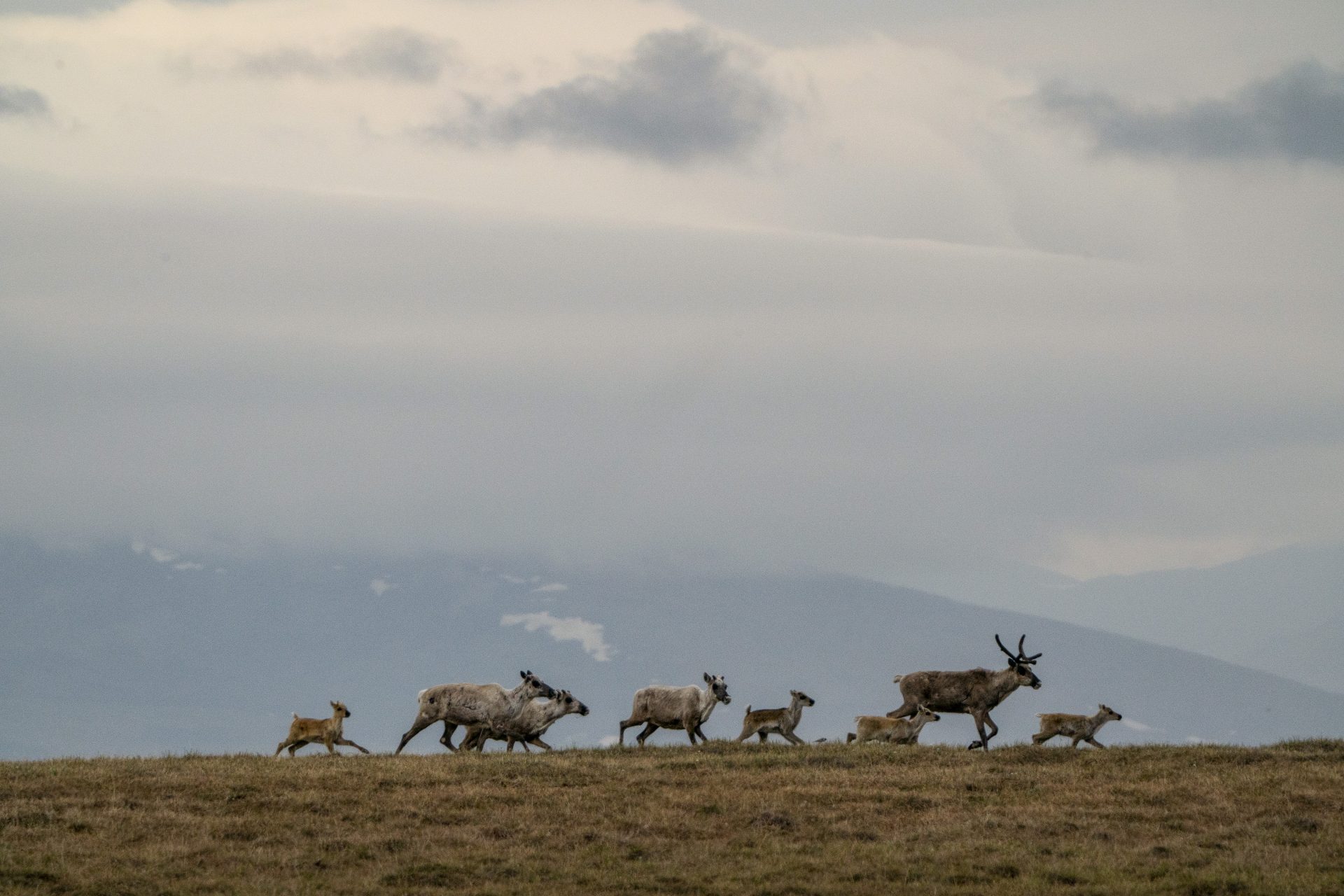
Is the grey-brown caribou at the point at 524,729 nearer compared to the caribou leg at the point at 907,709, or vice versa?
the grey-brown caribou at the point at 524,729

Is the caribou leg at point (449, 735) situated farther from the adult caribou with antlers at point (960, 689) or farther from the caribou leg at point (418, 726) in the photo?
the adult caribou with antlers at point (960, 689)

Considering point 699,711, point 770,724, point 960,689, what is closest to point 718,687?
point 699,711

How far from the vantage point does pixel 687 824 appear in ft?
87.6

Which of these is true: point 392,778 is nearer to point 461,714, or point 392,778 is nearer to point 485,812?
point 485,812

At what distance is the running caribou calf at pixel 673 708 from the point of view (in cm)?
3731

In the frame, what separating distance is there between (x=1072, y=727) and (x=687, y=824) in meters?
12.2

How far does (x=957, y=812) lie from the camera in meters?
27.5

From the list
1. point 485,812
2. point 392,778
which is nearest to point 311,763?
point 392,778

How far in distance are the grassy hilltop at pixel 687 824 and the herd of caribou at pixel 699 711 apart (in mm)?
3626

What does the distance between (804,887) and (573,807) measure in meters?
5.60

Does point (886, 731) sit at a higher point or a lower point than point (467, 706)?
lower

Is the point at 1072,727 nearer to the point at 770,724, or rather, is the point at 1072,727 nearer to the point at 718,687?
the point at 770,724

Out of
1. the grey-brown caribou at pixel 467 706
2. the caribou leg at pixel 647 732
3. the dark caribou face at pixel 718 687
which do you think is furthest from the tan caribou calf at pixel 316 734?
the dark caribou face at pixel 718 687

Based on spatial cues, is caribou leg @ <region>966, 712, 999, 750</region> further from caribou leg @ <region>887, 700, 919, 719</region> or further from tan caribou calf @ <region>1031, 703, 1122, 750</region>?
caribou leg @ <region>887, 700, 919, 719</region>
